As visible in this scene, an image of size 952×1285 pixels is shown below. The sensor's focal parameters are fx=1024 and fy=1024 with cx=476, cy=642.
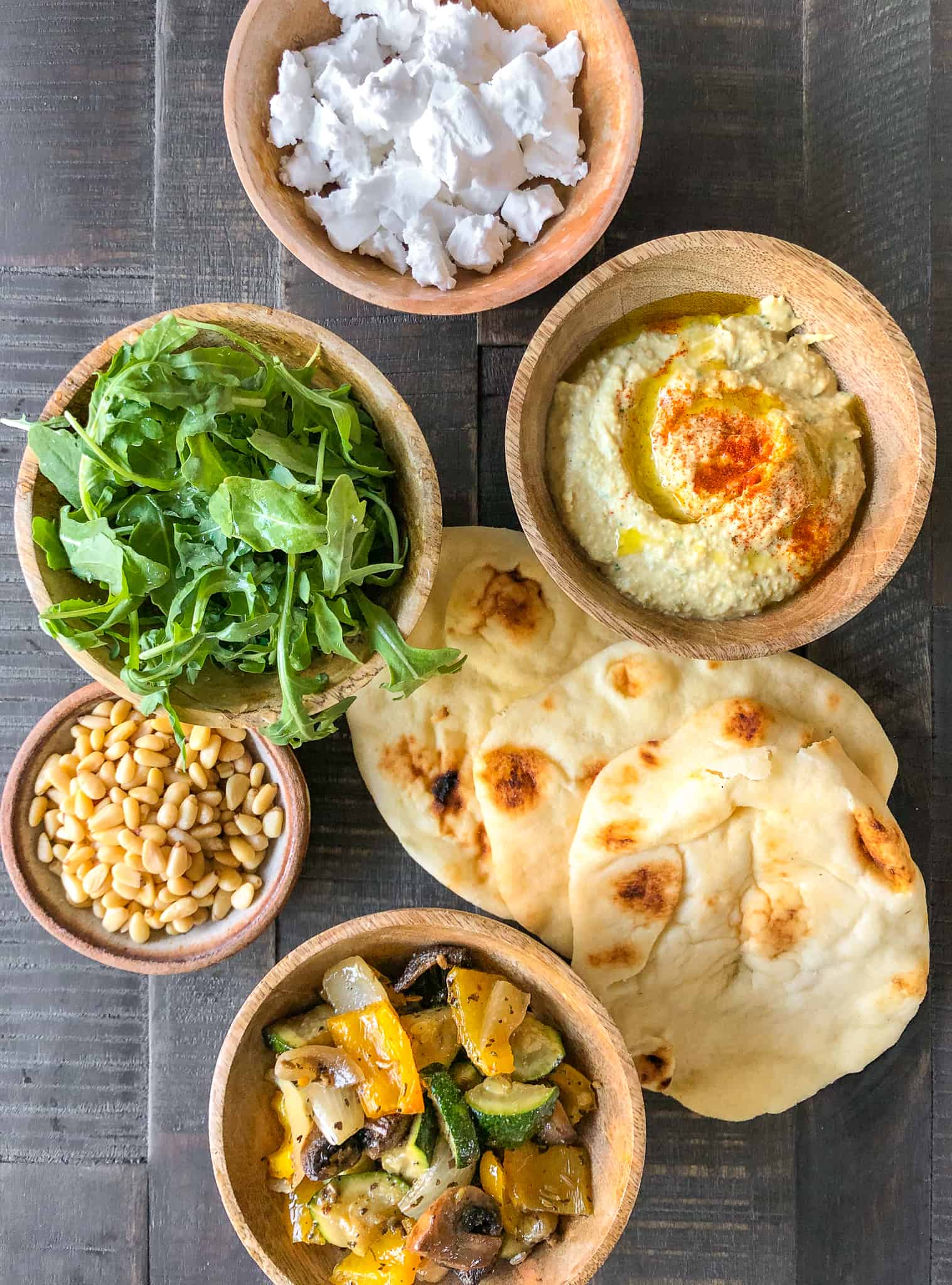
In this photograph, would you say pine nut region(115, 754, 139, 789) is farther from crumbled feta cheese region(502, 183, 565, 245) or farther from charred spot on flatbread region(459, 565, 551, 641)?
crumbled feta cheese region(502, 183, 565, 245)

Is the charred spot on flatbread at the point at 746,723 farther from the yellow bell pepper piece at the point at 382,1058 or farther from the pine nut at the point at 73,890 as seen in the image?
the pine nut at the point at 73,890

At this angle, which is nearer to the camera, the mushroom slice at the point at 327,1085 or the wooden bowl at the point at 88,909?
the mushroom slice at the point at 327,1085

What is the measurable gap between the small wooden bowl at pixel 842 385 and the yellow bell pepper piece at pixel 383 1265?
1433 mm

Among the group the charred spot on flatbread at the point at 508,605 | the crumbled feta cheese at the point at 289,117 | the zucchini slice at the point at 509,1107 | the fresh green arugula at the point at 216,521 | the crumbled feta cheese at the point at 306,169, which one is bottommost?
the zucchini slice at the point at 509,1107

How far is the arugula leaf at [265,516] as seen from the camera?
6.12 ft

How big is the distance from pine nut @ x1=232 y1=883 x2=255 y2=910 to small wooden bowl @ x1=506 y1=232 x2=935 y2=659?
3.56 ft

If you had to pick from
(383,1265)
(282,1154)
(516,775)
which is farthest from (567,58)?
(383,1265)

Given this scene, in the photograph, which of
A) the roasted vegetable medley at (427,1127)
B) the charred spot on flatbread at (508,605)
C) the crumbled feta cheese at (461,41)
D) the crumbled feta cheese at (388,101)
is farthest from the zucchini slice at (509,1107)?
the crumbled feta cheese at (461,41)

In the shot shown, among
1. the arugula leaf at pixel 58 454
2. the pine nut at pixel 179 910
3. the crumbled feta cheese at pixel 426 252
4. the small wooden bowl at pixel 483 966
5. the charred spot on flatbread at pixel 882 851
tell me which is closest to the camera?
the arugula leaf at pixel 58 454

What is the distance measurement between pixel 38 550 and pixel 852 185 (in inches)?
87.1

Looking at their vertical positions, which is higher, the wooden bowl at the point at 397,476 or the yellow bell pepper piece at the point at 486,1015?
the wooden bowl at the point at 397,476

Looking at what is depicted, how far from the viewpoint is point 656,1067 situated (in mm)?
2516

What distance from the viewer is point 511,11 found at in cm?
244

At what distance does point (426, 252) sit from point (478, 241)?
0.41ft
